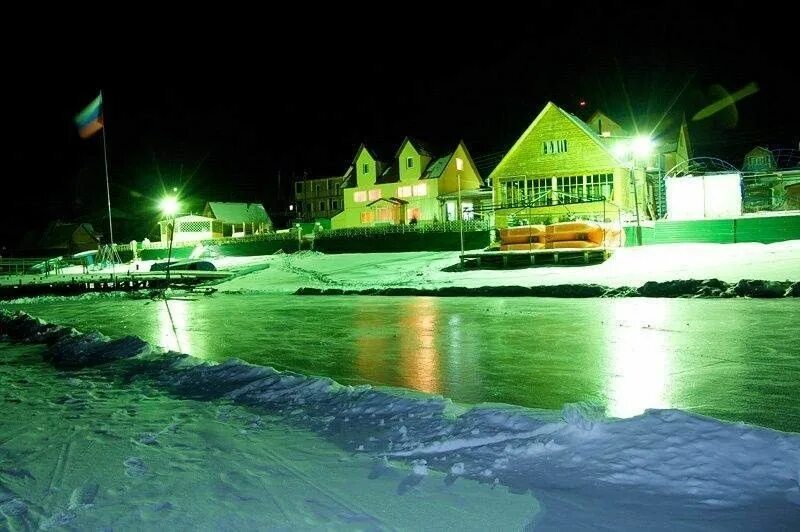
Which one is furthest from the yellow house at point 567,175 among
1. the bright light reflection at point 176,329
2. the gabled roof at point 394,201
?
the bright light reflection at point 176,329

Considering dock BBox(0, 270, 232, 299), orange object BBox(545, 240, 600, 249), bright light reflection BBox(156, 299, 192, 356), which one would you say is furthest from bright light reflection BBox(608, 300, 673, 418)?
dock BBox(0, 270, 232, 299)

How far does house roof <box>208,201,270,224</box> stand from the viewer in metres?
68.2

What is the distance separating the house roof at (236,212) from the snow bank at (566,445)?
6394cm

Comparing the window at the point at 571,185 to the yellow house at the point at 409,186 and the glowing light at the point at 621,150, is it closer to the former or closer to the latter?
the glowing light at the point at 621,150

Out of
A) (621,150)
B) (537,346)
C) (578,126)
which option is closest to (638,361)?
(537,346)

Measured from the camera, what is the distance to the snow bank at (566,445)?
4246 mm

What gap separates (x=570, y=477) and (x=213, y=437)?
350cm

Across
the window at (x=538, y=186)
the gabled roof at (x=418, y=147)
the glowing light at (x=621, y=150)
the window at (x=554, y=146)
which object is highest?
the gabled roof at (x=418, y=147)

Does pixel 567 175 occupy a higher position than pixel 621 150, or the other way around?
pixel 621 150

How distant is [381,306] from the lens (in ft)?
62.7

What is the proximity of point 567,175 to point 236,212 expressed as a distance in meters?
43.8

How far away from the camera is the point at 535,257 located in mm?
27812

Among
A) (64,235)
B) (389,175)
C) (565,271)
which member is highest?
(389,175)

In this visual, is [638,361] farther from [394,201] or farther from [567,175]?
[394,201]
